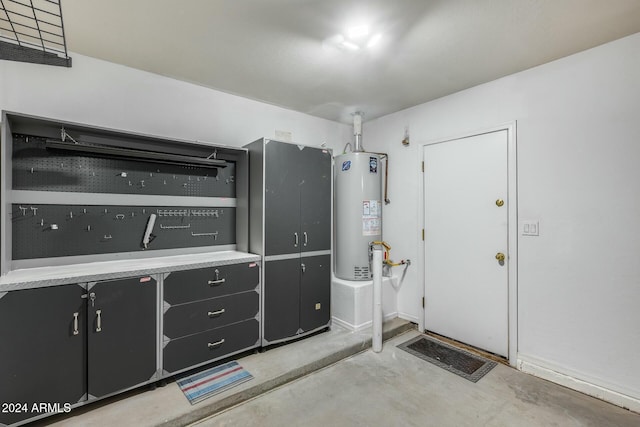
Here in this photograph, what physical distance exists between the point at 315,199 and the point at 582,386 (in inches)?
107

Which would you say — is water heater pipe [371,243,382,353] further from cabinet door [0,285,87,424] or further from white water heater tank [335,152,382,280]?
cabinet door [0,285,87,424]

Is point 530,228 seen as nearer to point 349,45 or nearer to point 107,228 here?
point 349,45

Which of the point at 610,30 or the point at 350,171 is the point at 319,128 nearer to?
the point at 350,171

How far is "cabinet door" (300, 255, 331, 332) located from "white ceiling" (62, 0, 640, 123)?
6.06 feet

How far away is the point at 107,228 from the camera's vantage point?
92.0 inches

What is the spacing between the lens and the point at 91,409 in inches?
74.9

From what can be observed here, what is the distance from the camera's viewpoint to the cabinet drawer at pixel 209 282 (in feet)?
7.18

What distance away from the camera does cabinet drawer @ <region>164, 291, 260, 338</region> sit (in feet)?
7.18

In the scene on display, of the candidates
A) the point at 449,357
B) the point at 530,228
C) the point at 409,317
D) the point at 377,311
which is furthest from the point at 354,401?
the point at 530,228

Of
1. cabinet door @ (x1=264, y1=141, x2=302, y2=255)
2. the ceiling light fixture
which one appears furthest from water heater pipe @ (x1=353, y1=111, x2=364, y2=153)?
the ceiling light fixture

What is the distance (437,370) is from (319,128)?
307 centimetres

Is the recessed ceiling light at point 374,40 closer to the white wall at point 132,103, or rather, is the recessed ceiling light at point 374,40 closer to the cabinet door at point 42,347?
the white wall at point 132,103

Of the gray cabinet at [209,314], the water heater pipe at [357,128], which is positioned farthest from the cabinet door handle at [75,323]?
the water heater pipe at [357,128]

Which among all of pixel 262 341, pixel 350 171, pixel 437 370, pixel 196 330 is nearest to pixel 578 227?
pixel 437 370
